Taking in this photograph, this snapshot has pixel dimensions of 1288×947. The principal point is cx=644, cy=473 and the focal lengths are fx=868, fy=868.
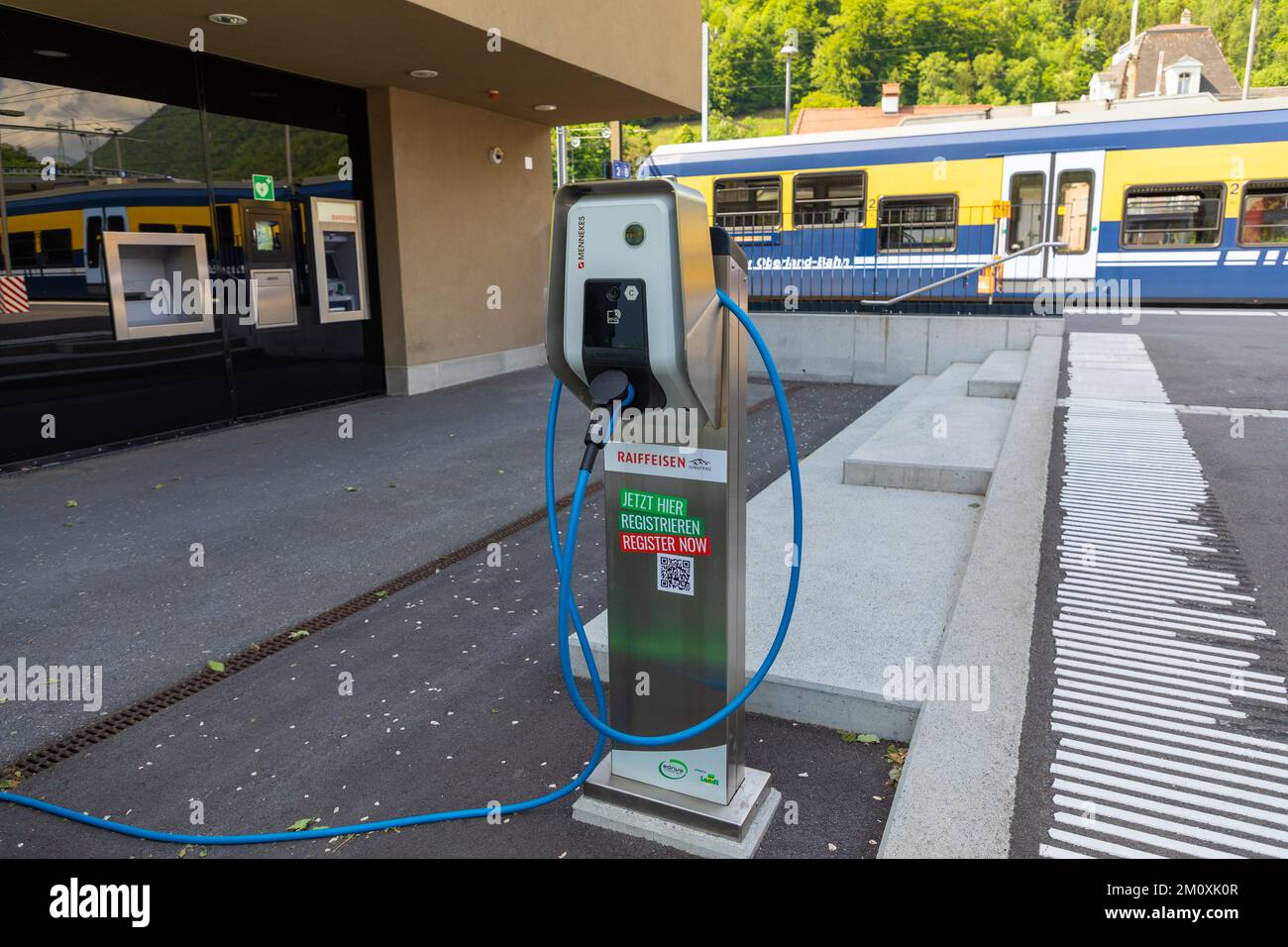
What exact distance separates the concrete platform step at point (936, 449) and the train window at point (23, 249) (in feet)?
21.6

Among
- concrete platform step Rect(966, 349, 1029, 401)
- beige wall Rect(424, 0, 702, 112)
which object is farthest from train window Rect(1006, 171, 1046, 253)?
concrete platform step Rect(966, 349, 1029, 401)

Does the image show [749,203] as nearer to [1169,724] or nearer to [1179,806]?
[1169,724]

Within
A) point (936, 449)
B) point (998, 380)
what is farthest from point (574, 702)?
point (998, 380)

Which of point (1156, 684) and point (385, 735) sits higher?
point (1156, 684)

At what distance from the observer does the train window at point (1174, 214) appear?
14.2 m

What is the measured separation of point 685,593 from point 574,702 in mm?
483

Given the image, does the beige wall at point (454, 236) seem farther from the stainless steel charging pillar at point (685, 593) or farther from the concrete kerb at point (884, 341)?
the stainless steel charging pillar at point (685, 593)

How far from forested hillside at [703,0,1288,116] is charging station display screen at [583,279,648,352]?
249 feet

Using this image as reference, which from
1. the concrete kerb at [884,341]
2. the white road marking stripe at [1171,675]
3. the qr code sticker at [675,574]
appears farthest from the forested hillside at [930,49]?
the qr code sticker at [675,574]

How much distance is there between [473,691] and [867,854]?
5.48ft

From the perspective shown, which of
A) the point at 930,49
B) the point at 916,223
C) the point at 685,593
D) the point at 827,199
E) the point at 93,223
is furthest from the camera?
the point at 930,49

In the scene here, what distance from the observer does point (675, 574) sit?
2412 millimetres
